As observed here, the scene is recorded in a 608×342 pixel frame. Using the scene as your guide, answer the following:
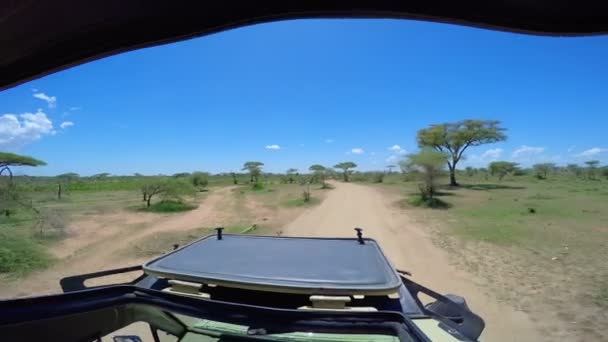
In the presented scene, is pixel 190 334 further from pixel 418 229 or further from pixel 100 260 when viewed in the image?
pixel 418 229

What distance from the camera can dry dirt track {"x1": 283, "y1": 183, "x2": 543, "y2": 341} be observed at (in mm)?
4578

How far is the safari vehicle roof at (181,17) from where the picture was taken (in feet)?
3.51

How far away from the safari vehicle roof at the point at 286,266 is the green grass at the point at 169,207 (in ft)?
53.8

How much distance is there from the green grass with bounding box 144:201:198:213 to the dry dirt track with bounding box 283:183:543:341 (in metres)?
7.14

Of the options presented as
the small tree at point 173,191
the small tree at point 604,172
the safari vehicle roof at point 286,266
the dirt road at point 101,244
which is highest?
the small tree at point 604,172

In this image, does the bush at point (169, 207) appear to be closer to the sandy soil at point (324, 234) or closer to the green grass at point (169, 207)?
the green grass at point (169, 207)

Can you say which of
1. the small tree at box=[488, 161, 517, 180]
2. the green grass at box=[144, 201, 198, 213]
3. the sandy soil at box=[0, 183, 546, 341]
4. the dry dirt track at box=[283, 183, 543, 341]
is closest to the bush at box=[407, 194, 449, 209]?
the dry dirt track at box=[283, 183, 543, 341]

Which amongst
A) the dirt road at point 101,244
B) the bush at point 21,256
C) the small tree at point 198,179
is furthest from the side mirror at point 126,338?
the small tree at point 198,179

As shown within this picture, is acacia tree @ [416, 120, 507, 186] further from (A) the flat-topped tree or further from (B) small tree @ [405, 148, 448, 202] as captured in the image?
(A) the flat-topped tree

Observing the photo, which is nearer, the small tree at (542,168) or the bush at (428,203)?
the bush at (428,203)

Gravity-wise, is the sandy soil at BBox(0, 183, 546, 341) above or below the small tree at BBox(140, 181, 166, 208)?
below

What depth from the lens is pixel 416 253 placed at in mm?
8430

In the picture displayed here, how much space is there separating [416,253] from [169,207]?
14431mm

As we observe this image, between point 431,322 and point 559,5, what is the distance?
4.62 feet
